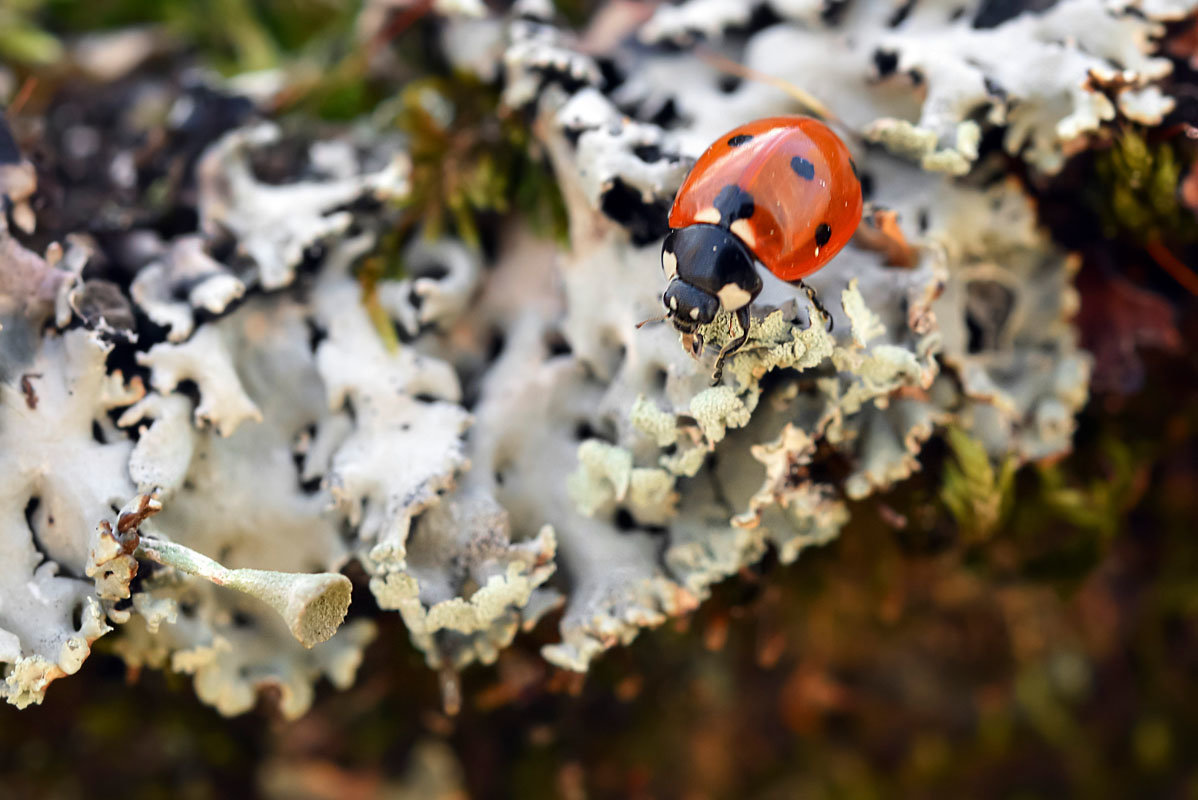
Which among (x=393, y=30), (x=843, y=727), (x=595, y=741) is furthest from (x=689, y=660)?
(x=393, y=30)

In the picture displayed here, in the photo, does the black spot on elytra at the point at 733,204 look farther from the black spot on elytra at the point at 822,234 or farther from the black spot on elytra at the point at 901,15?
the black spot on elytra at the point at 901,15

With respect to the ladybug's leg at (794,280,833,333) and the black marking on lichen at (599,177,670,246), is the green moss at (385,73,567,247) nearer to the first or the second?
the black marking on lichen at (599,177,670,246)

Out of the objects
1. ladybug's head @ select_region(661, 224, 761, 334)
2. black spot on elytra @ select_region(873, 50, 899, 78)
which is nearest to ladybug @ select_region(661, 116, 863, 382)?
ladybug's head @ select_region(661, 224, 761, 334)

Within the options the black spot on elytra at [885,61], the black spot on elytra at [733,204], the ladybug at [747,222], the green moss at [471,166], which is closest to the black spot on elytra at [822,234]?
the ladybug at [747,222]

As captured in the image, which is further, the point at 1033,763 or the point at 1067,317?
the point at 1033,763

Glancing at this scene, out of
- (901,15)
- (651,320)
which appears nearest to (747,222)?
(651,320)

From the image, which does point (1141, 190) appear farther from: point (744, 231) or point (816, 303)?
point (744, 231)

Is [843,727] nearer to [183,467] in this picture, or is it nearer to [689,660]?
[689,660]

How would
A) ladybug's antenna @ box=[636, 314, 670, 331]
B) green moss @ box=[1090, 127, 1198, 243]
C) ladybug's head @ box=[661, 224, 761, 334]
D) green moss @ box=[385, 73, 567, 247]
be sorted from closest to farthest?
ladybug's head @ box=[661, 224, 761, 334] < ladybug's antenna @ box=[636, 314, 670, 331] < green moss @ box=[1090, 127, 1198, 243] < green moss @ box=[385, 73, 567, 247]
